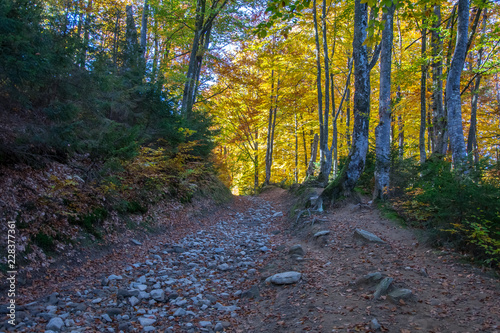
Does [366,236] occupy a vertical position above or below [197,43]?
below

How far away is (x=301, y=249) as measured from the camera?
6.32 meters

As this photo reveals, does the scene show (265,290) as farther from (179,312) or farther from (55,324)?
(55,324)

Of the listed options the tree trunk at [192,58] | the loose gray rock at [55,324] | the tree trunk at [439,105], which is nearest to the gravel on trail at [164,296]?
the loose gray rock at [55,324]

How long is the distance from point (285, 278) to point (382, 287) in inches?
61.3

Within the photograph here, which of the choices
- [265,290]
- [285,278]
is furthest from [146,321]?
[285,278]

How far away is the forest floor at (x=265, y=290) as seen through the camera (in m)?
3.45

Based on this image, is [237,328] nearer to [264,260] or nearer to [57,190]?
[264,260]

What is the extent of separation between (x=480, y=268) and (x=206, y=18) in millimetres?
15274

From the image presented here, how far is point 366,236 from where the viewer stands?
6191 millimetres

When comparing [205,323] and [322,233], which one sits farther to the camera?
[322,233]

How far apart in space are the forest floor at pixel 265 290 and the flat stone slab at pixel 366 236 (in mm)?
98

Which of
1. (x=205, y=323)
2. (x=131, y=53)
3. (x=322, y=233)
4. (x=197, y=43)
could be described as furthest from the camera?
(x=197, y=43)

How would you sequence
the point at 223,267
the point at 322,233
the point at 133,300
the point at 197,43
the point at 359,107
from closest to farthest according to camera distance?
the point at 133,300
the point at 223,267
the point at 322,233
the point at 359,107
the point at 197,43

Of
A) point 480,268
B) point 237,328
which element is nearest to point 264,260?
point 237,328
